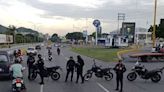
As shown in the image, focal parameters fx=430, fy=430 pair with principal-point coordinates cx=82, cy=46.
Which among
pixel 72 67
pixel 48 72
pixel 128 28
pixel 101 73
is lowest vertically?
pixel 101 73

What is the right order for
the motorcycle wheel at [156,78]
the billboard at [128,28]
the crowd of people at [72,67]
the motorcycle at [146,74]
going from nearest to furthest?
the crowd of people at [72,67], the motorcycle at [146,74], the motorcycle wheel at [156,78], the billboard at [128,28]

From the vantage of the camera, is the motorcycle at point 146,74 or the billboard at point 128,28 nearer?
the motorcycle at point 146,74

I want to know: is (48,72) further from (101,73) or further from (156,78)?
(156,78)

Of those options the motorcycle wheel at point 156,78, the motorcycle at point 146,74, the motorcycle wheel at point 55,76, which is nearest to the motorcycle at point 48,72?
the motorcycle wheel at point 55,76

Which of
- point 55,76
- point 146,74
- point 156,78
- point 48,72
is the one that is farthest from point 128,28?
point 48,72

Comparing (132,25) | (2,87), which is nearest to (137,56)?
(2,87)

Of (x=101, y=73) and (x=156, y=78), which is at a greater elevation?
(x=101, y=73)

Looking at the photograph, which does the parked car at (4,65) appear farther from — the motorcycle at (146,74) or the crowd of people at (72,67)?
the motorcycle at (146,74)

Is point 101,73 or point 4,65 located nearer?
point 4,65

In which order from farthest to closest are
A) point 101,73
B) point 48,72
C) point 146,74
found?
point 101,73 → point 146,74 → point 48,72

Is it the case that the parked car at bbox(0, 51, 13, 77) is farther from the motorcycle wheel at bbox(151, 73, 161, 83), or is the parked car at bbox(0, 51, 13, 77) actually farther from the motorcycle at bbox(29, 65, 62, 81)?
the motorcycle wheel at bbox(151, 73, 161, 83)

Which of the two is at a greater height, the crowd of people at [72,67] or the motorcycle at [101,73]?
the crowd of people at [72,67]

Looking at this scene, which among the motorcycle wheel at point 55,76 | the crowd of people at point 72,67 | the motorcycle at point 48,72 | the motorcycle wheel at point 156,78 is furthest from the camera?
the motorcycle wheel at point 156,78

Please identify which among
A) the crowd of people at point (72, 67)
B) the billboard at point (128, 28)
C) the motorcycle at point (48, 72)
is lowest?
the motorcycle at point (48, 72)
